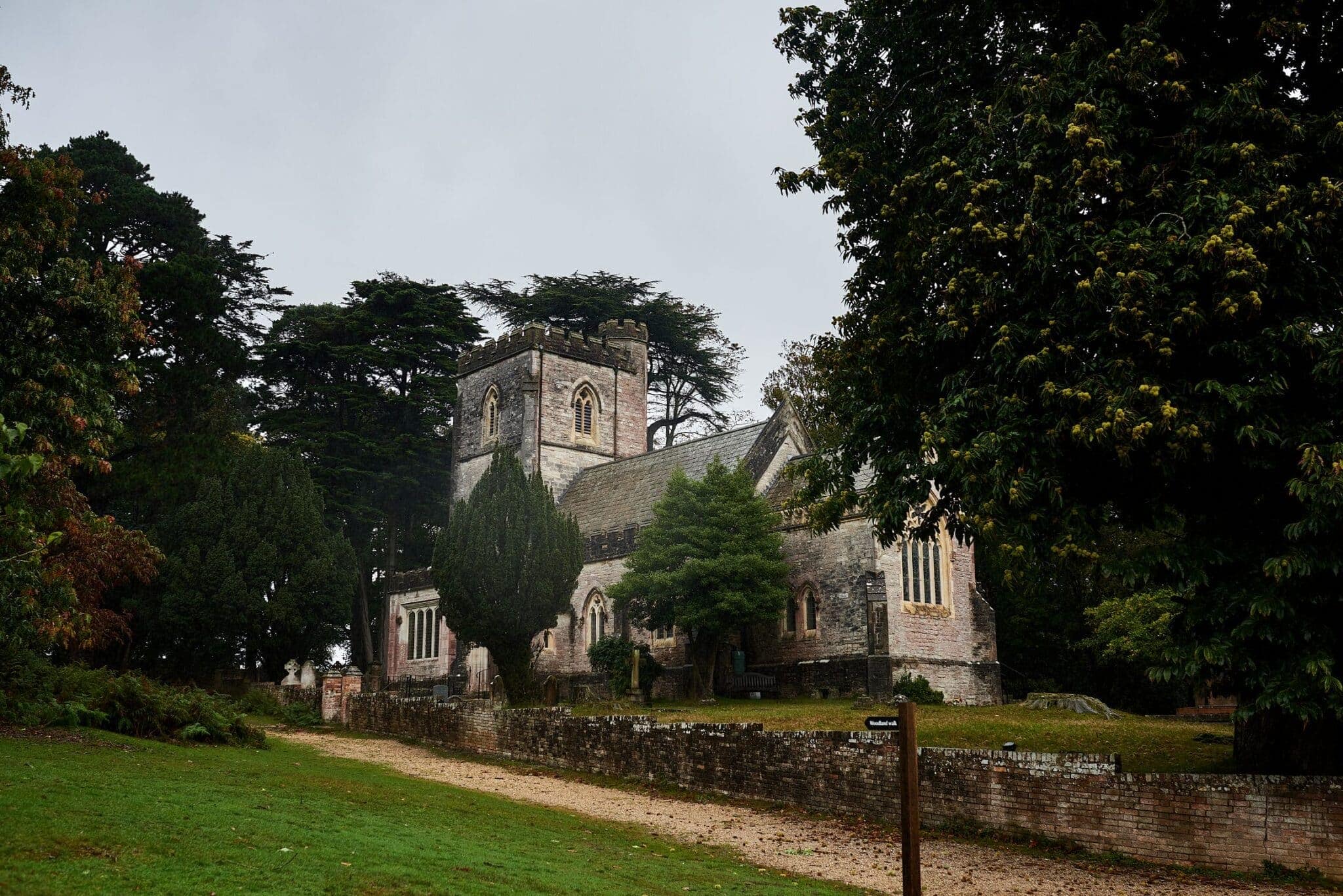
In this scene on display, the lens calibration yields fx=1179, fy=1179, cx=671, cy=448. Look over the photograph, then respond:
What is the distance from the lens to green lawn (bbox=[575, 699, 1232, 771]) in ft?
51.9

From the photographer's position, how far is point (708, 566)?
30188 millimetres

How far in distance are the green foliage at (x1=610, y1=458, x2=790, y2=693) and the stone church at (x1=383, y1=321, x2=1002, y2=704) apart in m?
1.98

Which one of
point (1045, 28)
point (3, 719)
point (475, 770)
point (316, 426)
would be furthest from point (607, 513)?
point (1045, 28)

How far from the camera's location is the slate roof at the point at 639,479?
38562 mm

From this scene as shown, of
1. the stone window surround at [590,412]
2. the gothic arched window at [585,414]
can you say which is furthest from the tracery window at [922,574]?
the gothic arched window at [585,414]

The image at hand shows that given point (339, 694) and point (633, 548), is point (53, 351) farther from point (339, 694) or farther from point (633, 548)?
point (633, 548)

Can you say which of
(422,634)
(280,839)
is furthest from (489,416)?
(280,839)

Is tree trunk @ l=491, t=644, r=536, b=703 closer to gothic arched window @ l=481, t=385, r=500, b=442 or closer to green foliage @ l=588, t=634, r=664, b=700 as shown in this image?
green foliage @ l=588, t=634, r=664, b=700

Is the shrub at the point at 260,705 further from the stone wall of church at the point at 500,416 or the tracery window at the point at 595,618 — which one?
the stone wall of church at the point at 500,416

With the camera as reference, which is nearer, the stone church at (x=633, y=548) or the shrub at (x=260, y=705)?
the shrub at (x=260, y=705)

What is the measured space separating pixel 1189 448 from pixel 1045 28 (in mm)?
6126

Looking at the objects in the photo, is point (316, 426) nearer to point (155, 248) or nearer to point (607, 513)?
point (155, 248)

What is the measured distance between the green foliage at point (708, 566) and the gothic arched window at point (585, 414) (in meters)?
15.5

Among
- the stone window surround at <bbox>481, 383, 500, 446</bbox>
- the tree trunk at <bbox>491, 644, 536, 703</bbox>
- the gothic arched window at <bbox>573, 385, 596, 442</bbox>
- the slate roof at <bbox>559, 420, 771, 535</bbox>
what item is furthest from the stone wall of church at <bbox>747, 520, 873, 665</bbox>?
the stone window surround at <bbox>481, 383, 500, 446</bbox>
